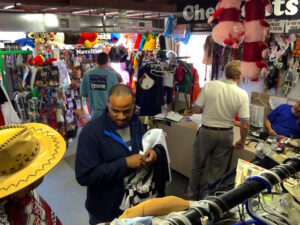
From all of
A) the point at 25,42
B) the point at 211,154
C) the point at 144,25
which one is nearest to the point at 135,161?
the point at 211,154

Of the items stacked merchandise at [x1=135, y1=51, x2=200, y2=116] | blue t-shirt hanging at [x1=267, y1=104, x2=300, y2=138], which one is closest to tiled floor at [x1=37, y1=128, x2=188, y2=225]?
stacked merchandise at [x1=135, y1=51, x2=200, y2=116]

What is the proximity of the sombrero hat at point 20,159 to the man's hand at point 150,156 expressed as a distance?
61cm

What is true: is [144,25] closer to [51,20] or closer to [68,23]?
[68,23]

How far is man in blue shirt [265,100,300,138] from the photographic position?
3266mm

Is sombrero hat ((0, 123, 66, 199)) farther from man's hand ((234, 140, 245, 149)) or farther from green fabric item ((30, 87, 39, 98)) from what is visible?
green fabric item ((30, 87, 39, 98))

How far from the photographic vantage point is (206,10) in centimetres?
263

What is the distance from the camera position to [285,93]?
4.00 meters

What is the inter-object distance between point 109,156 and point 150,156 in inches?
10.3

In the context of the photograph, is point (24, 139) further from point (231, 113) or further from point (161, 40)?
point (161, 40)

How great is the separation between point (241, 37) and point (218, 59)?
141 inches

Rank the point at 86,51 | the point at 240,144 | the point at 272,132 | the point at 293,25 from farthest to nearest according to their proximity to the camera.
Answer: the point at 86,51 → the point at 272,132 → the point at 240,144 → the point at 293,25

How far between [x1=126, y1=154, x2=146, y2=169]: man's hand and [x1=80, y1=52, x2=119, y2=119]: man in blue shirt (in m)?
Result: 2.49

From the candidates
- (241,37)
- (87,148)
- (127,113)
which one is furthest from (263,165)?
(87,148)

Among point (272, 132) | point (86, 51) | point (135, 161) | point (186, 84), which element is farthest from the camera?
point (86, 51)
